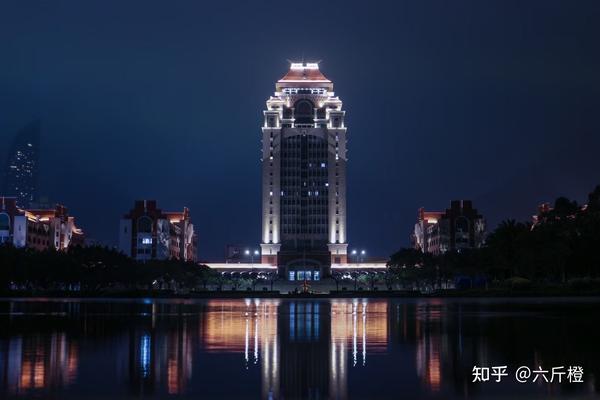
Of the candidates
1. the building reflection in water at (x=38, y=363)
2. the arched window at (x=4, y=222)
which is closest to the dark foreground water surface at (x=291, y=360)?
the building reflection in water at (x=38, y=363)

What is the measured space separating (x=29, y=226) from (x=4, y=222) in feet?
19.0

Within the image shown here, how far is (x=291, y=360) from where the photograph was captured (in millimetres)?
23094

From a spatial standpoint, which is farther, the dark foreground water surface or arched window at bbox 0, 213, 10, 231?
arched window at bbox 0, 213, 10, 231

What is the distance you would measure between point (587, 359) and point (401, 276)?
119 metres

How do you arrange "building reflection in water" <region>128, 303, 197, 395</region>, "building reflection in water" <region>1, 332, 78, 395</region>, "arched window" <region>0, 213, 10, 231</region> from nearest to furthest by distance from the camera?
"building reflection in water" <region>1, 332, 78, 395</region>
"building reflection in water" <region>128, 303, 197, 395</region>
"arched window" <region>0, 213, 10, 231</region>

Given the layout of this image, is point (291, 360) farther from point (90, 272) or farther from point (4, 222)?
point (4, 222)

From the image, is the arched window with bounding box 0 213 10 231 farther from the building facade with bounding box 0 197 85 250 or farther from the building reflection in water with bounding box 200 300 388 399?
the building reflection in water with bounding box 200 300 388 399

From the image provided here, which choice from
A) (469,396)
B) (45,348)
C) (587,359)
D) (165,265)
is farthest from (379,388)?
Result: (165,265)

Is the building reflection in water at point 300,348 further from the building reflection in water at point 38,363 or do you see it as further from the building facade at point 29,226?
the building facade at point 29,226

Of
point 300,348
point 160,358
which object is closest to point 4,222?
point 300,348

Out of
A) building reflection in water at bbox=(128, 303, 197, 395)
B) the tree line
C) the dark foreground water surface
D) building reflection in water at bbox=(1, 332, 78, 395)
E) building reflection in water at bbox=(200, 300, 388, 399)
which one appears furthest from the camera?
the tree line

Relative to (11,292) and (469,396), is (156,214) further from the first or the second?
(469,396)

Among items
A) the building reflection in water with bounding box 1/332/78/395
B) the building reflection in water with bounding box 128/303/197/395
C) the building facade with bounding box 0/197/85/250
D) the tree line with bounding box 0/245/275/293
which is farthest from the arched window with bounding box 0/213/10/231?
the building reflection in water with bounding box 1/332/78/395

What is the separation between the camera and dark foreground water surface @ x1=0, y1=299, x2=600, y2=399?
690 inches
